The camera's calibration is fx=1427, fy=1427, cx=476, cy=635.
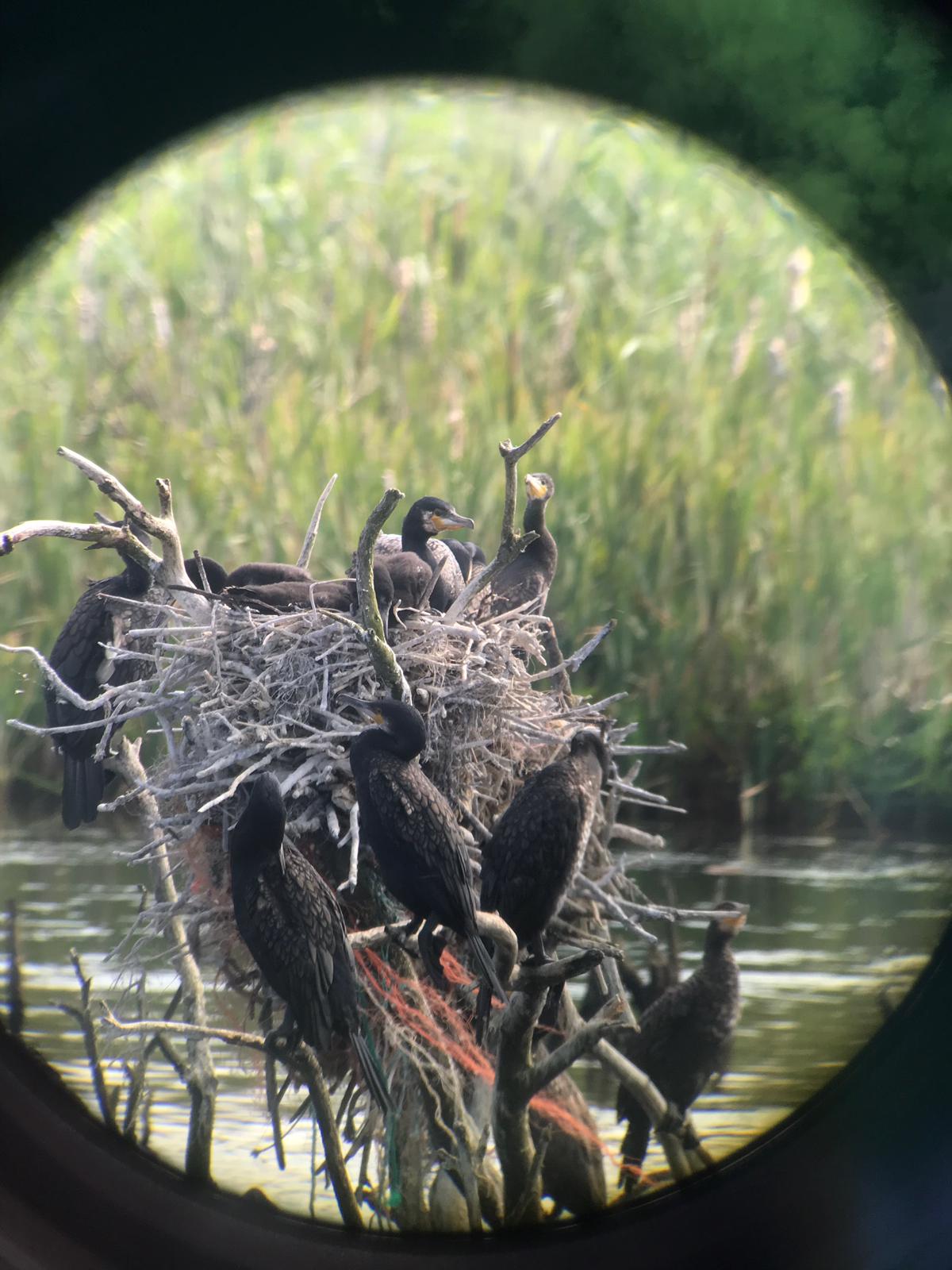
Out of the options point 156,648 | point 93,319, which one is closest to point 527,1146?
point 156,648

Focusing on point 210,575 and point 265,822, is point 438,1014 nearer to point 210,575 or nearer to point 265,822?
point 265,822

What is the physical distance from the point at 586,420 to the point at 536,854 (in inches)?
108

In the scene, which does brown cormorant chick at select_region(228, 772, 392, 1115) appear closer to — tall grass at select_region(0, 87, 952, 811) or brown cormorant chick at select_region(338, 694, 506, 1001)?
brown cormorant chick at select_region(338, 694, 506, 1001)

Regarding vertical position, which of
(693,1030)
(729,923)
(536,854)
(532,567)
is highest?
(532,567)

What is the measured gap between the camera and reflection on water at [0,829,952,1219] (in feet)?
12.2

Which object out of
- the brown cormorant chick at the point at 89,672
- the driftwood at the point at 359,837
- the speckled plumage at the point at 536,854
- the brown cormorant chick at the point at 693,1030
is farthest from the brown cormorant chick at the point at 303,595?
the brown cormorant chick at the point at 693,1030

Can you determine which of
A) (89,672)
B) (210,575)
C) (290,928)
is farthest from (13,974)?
(290,928)

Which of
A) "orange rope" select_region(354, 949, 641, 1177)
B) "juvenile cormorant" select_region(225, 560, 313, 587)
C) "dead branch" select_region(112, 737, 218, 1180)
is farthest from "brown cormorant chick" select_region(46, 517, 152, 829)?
"orange rope" select_region(354, 949, 641, 1177)

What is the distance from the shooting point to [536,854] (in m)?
3.01

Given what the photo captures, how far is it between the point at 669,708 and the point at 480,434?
1.24m

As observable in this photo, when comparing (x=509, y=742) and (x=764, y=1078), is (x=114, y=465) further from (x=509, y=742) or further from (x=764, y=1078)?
(x=764, y=1078)

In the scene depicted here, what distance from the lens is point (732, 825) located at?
5426mm

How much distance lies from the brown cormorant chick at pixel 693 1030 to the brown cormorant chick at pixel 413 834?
1110mm

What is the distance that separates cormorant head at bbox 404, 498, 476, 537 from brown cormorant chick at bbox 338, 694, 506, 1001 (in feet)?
4.03
